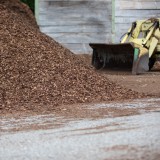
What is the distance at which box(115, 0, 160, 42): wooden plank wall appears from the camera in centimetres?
2191

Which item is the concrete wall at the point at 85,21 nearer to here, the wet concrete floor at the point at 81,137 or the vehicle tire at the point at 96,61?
the vehicle tire at the point at 96,61

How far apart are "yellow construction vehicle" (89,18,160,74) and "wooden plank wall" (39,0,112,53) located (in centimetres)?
192

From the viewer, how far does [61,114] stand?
10.2 meters

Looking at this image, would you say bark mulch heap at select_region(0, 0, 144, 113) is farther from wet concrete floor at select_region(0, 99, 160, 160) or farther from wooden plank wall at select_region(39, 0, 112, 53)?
wooden plank wall at select_region(39, 0, 112, 53)

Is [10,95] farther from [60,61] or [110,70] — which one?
[110,70]

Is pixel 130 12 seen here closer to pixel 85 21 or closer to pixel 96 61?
pixel 85 21

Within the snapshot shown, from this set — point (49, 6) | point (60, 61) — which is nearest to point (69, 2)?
point (49, 6)

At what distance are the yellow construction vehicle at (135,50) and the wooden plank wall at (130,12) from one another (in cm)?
164

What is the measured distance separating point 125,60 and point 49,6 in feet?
13.7

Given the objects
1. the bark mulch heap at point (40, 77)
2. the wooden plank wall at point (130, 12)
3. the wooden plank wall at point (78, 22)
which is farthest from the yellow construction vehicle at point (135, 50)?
the bark mulch heap at point (40, 77)

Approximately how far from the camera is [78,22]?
21.9 meters

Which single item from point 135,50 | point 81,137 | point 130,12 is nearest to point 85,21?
point 130,12

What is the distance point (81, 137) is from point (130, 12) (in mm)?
14991

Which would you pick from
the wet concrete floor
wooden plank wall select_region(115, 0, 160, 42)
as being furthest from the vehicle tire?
the wet concrete floor
